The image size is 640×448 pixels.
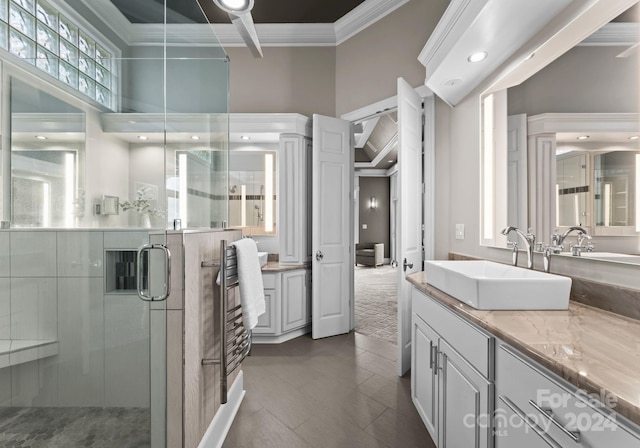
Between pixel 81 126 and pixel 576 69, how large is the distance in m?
2.25

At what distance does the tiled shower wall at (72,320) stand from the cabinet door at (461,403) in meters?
1.40

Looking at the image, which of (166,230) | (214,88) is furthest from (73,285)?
(214,88)

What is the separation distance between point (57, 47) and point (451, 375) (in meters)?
2.10

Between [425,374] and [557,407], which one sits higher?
[557,407]

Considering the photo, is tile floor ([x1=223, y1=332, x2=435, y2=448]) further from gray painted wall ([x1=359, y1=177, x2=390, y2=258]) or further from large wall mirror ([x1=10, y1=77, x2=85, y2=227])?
gray painted wall ([x1=359, y1=177, x2=390, y2=258])

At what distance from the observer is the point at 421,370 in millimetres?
1879

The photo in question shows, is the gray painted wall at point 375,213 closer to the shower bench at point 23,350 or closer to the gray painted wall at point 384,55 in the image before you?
the gray painted wall at point 384,55

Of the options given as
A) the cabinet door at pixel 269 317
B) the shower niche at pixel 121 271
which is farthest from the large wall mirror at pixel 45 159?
the cabinet door at pixel 269 317

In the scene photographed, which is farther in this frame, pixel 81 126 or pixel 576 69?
pixel 576 69

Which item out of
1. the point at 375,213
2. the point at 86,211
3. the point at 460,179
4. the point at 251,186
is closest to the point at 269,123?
the point at 251,186

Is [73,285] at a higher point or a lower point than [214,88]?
lower

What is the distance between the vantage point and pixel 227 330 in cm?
191

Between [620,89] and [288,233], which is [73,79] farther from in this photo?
[288,233]

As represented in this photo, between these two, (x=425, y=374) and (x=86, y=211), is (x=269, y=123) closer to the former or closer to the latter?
(x=86, y=211)
